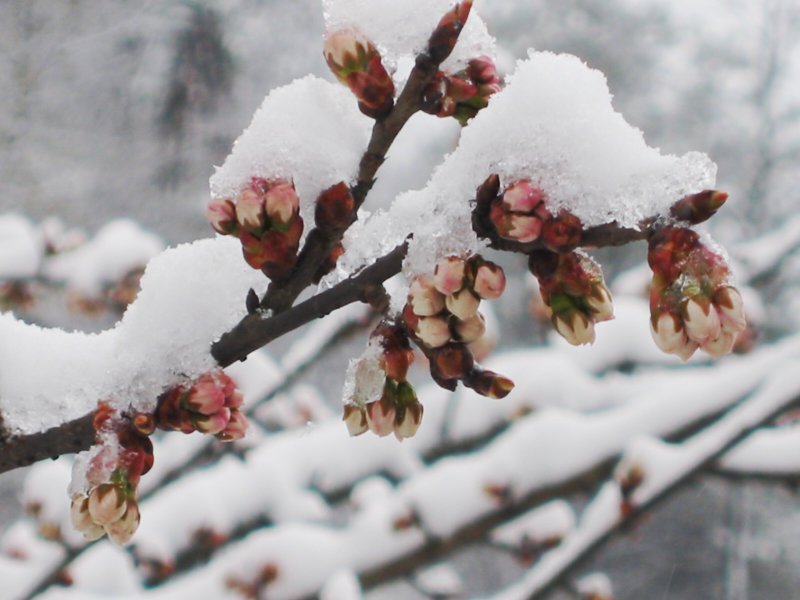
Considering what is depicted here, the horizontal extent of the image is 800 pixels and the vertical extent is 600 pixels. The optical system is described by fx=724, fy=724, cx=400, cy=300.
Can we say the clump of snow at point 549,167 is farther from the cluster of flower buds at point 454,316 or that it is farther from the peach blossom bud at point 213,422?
the peach blossom bud at point 213,422

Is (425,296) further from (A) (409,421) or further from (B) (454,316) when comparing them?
(A) (409,421)

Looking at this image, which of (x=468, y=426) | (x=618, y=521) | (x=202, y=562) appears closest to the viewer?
(x=618, y=521)

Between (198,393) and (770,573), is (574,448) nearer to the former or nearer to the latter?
(198,393)

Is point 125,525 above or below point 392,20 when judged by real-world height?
below

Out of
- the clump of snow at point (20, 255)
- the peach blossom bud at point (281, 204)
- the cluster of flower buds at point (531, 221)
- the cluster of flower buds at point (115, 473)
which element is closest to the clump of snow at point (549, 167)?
the cluster of flower buds at point (531, 221)

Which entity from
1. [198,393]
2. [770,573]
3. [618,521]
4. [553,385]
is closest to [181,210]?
[553,385]

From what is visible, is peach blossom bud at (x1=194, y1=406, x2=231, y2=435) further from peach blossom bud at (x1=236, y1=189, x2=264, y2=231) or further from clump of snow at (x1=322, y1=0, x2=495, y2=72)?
clump of snow at (x1=322, y1=0, x2=495, y2=72)

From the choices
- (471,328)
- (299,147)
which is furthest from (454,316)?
(299,147)
